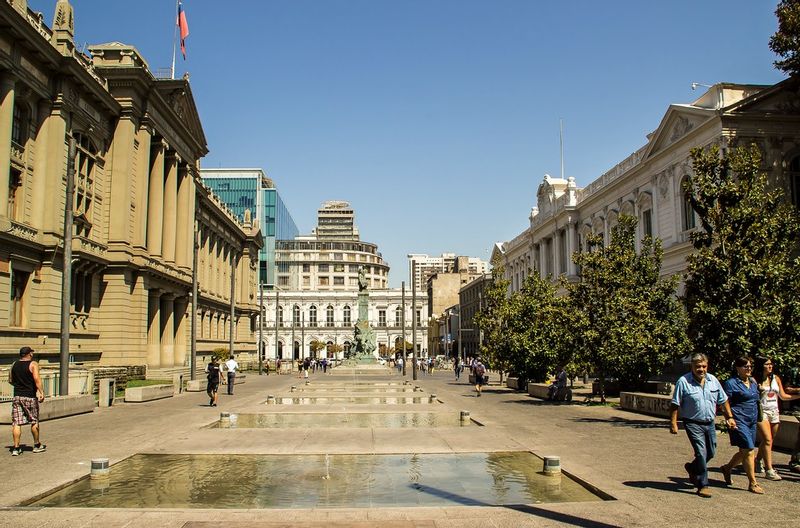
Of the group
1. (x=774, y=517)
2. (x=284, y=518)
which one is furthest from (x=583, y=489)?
(x=284, y=518)

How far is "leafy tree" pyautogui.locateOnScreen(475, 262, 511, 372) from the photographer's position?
36.1 m

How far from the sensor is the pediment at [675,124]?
40.8 metres

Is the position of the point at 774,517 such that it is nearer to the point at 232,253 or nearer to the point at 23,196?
the point at 23,196

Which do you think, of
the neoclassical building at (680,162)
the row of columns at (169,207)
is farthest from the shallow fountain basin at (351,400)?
the row of columns at (169,207)

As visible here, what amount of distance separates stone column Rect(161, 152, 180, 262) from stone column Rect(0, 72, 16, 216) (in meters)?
18.5

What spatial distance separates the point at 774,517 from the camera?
8.32m

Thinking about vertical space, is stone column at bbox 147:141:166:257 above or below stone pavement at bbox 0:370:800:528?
above

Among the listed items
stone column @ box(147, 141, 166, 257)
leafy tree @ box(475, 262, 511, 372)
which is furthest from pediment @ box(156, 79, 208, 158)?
leafy tree @ box(475, 262, 511, 372)

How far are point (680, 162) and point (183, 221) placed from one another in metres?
34.0

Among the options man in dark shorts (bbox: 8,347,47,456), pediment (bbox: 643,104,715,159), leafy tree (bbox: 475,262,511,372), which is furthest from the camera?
pediment (bbox: 643,104,715,159)

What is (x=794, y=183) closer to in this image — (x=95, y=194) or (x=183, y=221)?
(x=95, y=194)

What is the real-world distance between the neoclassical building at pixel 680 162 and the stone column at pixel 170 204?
79.1 ft

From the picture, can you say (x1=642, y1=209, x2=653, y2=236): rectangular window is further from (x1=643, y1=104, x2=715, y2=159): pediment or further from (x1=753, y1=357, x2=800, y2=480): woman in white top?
(x1=753, y1=357, x2=800, y2=480): woman in white top

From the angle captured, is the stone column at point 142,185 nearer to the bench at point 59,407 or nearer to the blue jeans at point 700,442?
the bench at point 59,407
